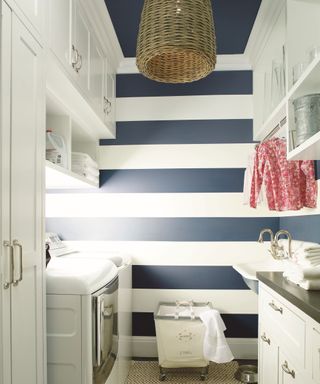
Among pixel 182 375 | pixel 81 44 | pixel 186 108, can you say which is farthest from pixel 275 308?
pixel 186 108

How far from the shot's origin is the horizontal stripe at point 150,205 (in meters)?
3.33

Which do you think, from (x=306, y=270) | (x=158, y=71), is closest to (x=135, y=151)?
(x=158, y=71)

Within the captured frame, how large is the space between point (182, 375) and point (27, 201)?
224cm

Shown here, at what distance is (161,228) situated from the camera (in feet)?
11.1

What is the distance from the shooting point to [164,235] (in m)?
3.37

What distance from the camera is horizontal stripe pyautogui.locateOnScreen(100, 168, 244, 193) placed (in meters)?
3.34

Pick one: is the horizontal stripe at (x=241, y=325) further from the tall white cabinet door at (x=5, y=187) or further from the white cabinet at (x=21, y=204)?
the tall white cabinet door at (x=5, y=187)

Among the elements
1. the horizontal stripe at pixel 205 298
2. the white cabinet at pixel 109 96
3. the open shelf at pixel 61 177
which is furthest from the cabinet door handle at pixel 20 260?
the horizontal stripe at pixel 205 298

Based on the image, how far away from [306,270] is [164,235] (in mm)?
1785

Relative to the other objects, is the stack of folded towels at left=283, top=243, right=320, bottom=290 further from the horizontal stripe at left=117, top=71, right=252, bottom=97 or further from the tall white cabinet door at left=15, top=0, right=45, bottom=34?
the horizontal stripe at left=117, top=71, right=252, bottom=97

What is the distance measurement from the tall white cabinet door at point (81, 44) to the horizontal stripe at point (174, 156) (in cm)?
107

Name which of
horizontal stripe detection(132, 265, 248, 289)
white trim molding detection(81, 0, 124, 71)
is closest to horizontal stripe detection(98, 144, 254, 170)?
white trim molding detection(81, 0, 124, 71)

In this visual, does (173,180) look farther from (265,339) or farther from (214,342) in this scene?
(265,339)

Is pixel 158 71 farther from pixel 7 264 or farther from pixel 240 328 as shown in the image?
pixel 240 328
